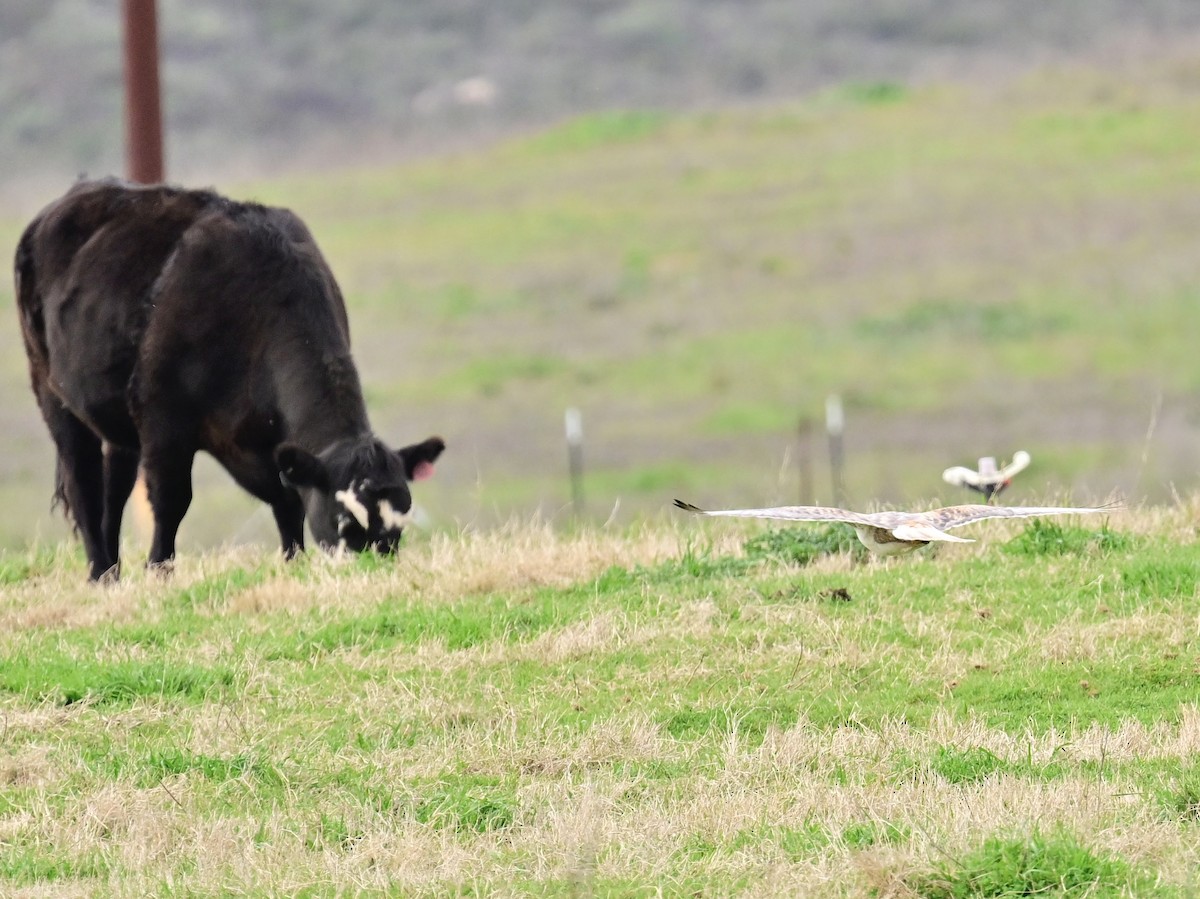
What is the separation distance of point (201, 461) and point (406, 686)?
2255 centimetres

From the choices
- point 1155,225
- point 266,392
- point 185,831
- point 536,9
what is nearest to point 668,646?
point 185,831

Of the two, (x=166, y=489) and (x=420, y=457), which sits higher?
(x=420, y=457)

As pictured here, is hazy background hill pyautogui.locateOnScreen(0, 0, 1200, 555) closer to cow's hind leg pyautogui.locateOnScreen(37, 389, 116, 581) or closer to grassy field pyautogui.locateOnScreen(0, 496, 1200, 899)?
cow's hind leg pyautogui.locateOnScreen(37, 389, 116, 581)

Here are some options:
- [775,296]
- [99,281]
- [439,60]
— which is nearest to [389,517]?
[99,281]

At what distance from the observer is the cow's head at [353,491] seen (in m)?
11.0

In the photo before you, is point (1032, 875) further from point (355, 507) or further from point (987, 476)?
point (355, 507)

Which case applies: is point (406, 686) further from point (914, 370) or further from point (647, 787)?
point (914, 370)

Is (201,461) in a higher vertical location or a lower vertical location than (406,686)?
lower

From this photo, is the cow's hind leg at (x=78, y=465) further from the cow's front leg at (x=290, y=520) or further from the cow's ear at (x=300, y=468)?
the cow's ear at (x=300, y=468)

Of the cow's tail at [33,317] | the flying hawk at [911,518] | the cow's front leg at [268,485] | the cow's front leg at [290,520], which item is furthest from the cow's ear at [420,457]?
the flying hawk at [911,518]

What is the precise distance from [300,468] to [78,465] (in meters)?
2.55

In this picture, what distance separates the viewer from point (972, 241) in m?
42.0

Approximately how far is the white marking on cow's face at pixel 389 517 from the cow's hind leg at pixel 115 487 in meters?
2.67

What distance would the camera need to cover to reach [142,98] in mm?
15555
